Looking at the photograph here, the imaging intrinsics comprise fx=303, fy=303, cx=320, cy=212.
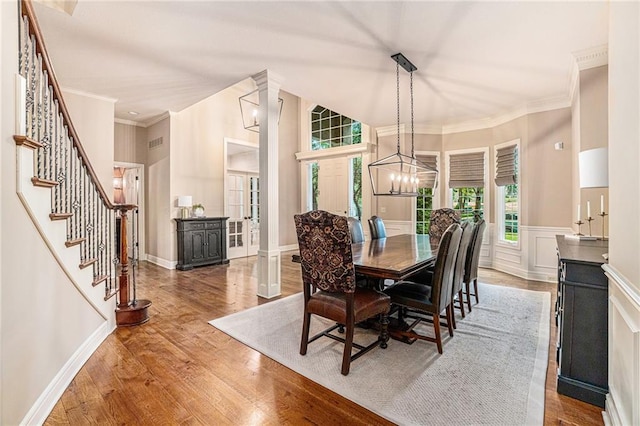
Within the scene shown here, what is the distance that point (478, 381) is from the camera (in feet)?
6.87

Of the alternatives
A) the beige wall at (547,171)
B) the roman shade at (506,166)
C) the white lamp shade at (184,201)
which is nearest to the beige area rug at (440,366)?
the beige wall at (547,171)

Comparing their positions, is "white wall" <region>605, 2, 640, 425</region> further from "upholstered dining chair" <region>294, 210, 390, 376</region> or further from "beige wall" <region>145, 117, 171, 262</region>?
"beige wall" <region>145, 117, 171, 262</region>

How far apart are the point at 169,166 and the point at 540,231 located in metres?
6.52

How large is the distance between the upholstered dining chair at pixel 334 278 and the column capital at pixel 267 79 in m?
2.30

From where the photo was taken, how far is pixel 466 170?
19.6 ft

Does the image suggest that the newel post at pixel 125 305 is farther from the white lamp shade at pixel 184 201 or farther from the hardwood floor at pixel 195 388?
the white lamp shade at pixel 184 201

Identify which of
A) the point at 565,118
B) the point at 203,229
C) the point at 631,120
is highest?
the point at 565,118

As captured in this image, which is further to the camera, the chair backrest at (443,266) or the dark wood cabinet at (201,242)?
the dark wood cabinet at (201,242)

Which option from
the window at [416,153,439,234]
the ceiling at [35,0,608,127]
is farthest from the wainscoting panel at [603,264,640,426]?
the window at [416,153,439,234]

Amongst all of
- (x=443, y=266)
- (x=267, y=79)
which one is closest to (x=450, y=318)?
(x=443, y=266)

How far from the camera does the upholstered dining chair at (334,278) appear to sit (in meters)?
2.17

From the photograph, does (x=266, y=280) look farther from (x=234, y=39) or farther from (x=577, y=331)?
(x=577, y=331)

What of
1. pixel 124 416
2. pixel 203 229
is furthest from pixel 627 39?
pixel 203 229

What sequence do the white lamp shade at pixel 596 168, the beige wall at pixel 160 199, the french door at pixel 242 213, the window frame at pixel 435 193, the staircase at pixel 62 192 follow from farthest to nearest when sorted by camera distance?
1. the french door at pixel 242 213
2. the window frame at pixel 435 193
3. the beige wall at pixel 160 199
4. the white lamp shade at pixel 596 168
5. the staircase at pixel 62 192
